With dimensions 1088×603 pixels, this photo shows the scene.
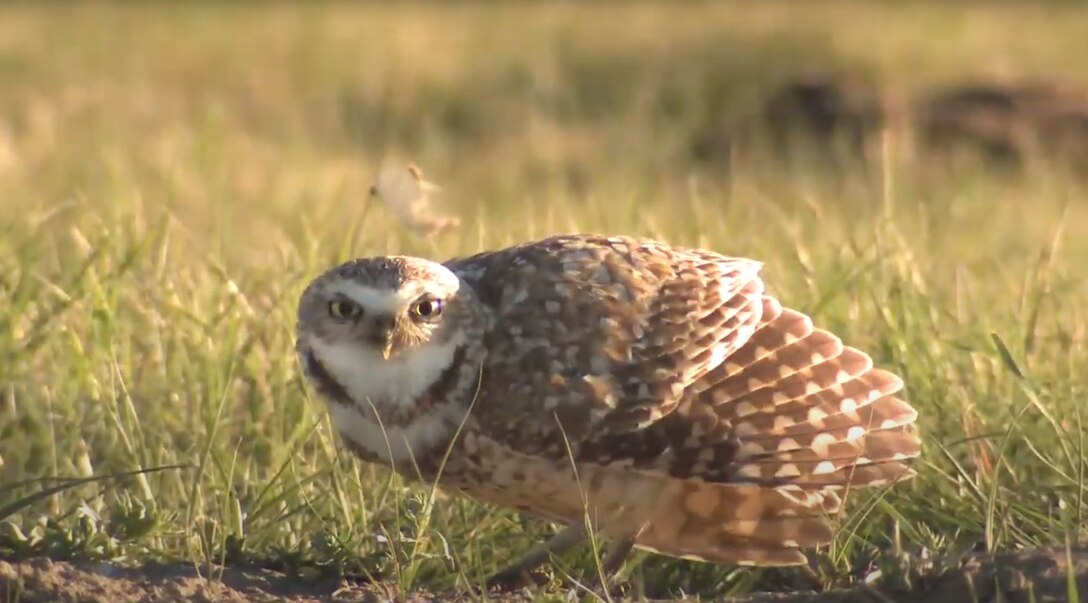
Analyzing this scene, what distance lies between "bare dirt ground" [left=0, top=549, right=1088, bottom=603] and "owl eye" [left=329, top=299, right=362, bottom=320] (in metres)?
0.55

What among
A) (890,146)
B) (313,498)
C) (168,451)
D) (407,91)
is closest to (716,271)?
(313,498)

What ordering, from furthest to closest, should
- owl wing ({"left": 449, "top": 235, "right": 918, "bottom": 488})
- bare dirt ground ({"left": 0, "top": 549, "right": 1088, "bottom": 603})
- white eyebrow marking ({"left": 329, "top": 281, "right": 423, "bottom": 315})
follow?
owl wing ({"left": 449, "top": 235, "right": 918, "bottom": 488})
white eyebrow marking ({"left": 329, "top": 281, "right": 423, "bottom": 315})
bare dirt ground ({"left": 0, "top": 549, "right": 1088, "bottom": 603})

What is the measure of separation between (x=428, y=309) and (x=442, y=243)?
93.0 inches

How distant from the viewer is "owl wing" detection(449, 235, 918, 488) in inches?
149

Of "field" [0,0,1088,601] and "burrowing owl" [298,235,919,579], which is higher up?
"burrowing owl" [298,235,919,579]

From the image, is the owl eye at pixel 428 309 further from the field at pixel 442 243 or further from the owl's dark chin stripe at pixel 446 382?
the field at pixel 442 243

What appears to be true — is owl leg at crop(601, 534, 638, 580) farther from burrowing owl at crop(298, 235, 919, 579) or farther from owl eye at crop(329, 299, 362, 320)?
owl eye at crop(329, 299, 362, 320)

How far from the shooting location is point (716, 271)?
13.8 feet

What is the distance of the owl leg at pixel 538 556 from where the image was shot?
3.85m

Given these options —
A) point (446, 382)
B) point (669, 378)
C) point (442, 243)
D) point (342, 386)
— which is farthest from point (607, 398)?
point (442, 243)

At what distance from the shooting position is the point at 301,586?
12.1ft

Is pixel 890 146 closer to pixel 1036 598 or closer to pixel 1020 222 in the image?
pixel 1020 222

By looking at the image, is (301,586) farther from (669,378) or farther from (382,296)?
(669,378)

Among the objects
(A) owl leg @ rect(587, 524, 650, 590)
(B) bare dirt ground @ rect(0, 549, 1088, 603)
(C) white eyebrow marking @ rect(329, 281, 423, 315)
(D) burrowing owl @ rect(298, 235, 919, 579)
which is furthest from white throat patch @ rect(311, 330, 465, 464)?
(A) owl leg @ rect(587, 524, 650, 590)
